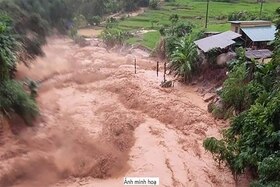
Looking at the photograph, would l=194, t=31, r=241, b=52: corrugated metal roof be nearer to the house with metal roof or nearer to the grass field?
the house with metal roof

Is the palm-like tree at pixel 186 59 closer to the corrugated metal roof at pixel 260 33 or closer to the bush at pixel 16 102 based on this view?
the corrugated metal roof at pixel 260 33

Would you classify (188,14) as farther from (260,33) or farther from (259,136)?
(259,136)

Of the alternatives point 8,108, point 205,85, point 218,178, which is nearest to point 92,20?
point 205,85

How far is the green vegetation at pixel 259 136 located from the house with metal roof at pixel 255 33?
8044mm

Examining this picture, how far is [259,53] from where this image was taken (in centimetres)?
2491

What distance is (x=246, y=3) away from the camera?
60344mm

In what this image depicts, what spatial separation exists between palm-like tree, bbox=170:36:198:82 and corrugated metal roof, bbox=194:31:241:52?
60 centimetres

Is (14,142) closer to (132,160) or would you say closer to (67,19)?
A: (132,160)

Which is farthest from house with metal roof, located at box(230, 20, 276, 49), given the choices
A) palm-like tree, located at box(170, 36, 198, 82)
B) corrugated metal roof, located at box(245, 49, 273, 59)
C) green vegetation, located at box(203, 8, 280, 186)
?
green vegetation, located at box(203, 8, 280, 186)

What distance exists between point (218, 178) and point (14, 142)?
9.20 m

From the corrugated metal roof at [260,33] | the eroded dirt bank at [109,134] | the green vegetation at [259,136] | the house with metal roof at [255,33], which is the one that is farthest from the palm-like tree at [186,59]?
the green vegetation at [259,136]

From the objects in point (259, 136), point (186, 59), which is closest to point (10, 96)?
point (259, 136)

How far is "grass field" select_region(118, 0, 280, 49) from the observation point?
43769 mm

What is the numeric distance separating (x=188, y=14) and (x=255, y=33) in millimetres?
28528
